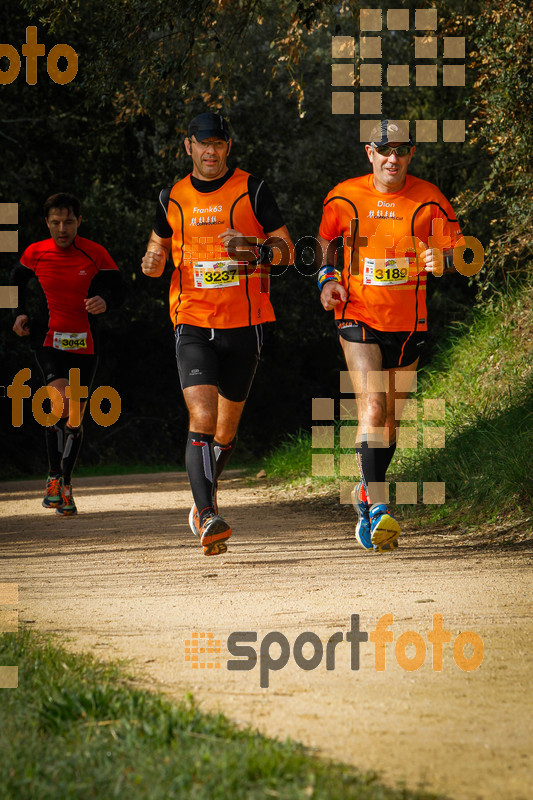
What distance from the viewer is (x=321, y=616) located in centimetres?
493

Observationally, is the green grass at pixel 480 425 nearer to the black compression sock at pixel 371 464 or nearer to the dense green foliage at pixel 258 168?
the dense green foliage at pixel 258 168

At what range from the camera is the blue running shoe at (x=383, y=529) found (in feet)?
20.6

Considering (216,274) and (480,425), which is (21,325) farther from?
(480,425)

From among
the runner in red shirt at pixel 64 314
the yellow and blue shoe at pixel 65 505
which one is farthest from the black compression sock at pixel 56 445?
the yellow and blue shoe at pixel 65 505

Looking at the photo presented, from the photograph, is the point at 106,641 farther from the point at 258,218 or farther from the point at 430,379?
the point at 430,379

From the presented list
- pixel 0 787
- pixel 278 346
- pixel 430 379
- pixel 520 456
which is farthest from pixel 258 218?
pixel 278 346

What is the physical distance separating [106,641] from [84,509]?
6.07 m

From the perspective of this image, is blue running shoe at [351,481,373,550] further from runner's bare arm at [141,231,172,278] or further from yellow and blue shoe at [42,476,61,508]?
yellow and blue shoe at [42,476,61,508]

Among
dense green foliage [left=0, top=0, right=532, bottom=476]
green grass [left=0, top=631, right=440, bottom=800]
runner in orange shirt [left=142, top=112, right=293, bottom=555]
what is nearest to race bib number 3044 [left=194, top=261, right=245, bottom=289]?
runner in orange shirt [left=142, top=112, right=293, bottom=555]

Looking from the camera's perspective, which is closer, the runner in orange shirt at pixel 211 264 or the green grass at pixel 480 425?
the runner in orange shirt at pixel 211 264

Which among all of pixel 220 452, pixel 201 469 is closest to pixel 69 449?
pixel 220 452

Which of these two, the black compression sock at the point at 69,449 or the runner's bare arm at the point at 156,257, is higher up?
the runner's bare arm at the point at 156,257

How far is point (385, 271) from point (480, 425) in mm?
3483

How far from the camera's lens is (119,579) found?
6.16 metres
